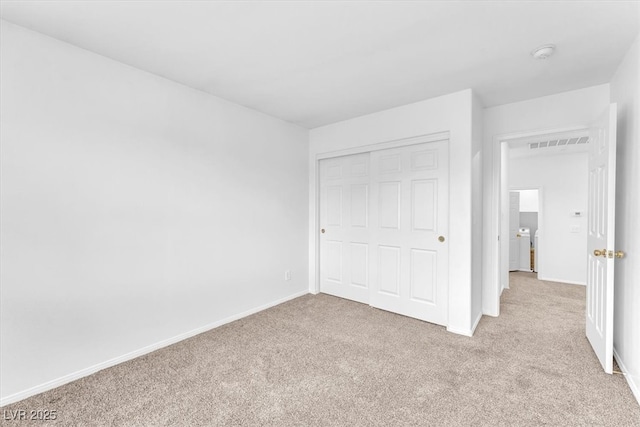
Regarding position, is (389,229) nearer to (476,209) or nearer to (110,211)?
(476,209)

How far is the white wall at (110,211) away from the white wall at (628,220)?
332cm

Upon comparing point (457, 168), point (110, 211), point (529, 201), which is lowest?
point (110, 211)

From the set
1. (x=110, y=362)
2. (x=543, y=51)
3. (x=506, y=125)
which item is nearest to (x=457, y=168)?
(x=506, y=125)

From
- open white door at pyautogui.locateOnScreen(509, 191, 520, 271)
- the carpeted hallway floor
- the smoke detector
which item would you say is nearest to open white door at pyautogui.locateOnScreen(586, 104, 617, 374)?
the carpeted hallway floor

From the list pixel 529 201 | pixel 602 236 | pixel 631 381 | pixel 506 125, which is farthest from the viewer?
pixel 529 201

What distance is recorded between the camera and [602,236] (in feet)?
7.34

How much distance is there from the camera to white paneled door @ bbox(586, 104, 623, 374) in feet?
6.86

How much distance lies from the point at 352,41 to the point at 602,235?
2.45m

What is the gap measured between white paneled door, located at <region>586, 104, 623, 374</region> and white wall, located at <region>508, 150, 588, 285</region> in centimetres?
297

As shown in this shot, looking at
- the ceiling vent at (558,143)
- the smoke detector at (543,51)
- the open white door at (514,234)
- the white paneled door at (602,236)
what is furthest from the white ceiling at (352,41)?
the open white door at (514,234)

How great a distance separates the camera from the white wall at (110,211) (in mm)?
1901

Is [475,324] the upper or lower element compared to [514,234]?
lower

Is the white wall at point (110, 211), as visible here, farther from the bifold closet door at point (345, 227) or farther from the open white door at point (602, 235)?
the open white door at point (602, 235)

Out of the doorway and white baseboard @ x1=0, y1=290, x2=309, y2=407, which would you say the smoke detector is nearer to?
the doorway
